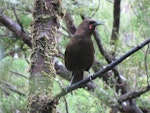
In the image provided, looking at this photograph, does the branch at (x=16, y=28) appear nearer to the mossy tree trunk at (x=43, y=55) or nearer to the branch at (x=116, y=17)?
the branch at (x=116, y=17)

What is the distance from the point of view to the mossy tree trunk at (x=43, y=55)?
1864 mm

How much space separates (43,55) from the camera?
195 centimetres

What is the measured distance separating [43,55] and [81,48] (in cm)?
60

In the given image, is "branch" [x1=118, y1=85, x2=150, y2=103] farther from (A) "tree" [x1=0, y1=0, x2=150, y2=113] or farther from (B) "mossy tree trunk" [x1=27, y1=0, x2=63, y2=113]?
(B) "mossy tree trunk" [x1=27, y1=0, x2=63, y2=113]

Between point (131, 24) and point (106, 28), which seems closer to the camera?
point (131, 24)

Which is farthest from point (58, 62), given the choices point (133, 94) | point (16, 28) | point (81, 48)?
point (81, 48)

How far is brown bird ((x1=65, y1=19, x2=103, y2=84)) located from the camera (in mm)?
2506

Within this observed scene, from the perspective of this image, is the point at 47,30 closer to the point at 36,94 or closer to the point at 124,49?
the point at 36,94

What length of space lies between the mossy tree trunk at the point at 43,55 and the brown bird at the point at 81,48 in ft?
1.47

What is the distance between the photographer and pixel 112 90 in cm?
295

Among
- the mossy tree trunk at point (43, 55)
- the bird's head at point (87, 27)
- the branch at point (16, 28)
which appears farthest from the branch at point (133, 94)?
the mossy tree trunk at point (43, 55)

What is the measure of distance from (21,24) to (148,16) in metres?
1.11

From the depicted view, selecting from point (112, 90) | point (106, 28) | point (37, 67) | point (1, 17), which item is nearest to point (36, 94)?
point (37, 67)

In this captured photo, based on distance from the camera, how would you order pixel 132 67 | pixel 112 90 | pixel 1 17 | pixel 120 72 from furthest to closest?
1. pixel 120 72
2. pixel 132 67
3. pixel 1 17
4. pixel 112 90
